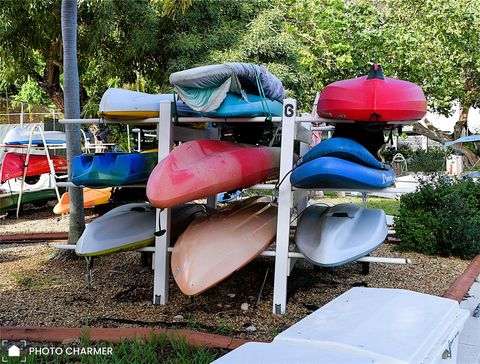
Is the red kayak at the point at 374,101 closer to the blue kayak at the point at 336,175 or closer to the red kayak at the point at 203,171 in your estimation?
the blue kayak at the point at 336,175

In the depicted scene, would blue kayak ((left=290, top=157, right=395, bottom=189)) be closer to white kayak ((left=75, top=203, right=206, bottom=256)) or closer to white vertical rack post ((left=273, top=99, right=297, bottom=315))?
white vertical rack post ((left=273, top=99, right=297, bottom=315))

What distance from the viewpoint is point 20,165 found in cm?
981

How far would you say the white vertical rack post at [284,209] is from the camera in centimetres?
423

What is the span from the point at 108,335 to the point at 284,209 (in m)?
1.69

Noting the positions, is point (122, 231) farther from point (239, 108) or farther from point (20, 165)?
point (20, 165)

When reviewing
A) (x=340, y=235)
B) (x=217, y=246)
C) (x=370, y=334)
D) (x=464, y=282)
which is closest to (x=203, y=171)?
(x=217, y=246)

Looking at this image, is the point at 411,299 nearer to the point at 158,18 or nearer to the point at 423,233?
the point at 423,233

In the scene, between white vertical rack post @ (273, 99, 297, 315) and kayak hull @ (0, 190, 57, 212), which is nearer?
white vertical rack post @ (273, 99, 297, 315)

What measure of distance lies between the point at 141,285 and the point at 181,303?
25.7 inches

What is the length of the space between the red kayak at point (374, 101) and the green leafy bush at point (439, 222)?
2462 millimetres

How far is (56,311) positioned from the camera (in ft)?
13.6

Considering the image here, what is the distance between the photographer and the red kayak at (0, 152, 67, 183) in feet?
31.9

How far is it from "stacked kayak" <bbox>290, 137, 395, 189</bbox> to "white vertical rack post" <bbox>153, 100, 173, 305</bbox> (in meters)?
1.10

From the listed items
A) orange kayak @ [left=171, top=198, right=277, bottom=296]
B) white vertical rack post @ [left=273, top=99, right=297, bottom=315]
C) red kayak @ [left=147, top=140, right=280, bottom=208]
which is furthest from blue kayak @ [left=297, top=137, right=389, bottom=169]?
orange kayak @ [left=171, top=198, right=277, bottom=296]
